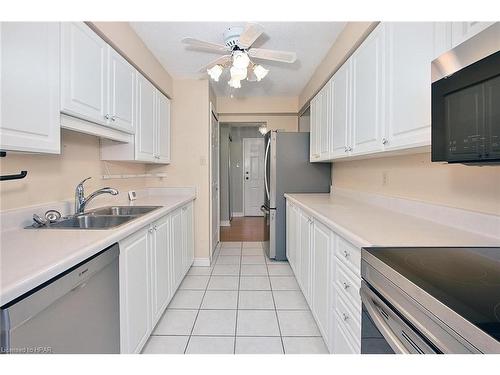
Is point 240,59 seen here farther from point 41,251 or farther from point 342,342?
point 342,342

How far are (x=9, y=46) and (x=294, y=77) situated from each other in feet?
9.13

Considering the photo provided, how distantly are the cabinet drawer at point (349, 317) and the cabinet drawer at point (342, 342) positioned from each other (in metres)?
0.02

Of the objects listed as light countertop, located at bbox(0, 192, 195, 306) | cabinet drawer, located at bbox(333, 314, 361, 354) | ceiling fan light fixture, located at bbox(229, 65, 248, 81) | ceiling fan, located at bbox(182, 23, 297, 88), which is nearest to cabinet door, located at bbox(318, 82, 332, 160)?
ceiling fan, located at bbox(182, 23, 297, 88)

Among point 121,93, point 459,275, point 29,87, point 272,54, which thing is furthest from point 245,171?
point 459,275

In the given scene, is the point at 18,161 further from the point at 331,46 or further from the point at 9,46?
the point at 331,46

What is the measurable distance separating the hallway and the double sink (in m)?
2.46

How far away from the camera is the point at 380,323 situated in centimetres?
84

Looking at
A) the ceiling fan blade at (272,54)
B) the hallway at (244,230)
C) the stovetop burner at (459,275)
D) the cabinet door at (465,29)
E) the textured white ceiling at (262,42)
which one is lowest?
the hallway at (244,230)

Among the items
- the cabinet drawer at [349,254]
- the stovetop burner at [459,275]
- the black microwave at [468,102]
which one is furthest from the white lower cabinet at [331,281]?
the black microwave at [468,102]

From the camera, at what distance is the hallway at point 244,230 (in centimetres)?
455

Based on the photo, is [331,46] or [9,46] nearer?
[9,46]

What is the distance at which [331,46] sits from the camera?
2.38 meters

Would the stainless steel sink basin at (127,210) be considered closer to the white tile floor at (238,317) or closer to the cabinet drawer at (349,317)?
the white tile floor at (238,317)
